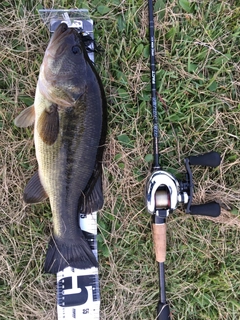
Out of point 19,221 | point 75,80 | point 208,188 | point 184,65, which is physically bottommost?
point 19,221

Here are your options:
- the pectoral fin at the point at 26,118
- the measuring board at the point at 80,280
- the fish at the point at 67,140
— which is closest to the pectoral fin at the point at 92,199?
the fish at the point at 67,140

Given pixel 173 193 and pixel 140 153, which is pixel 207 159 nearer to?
pixel 173 193

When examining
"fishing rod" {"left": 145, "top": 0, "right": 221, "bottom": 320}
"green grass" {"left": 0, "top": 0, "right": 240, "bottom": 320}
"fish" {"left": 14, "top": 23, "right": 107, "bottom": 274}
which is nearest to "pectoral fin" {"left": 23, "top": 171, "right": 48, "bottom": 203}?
"fish" {"left": 14, "top": 23, "right": 107, "bottom": 274}

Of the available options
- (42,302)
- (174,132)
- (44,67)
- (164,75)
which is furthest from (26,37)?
(42,302)

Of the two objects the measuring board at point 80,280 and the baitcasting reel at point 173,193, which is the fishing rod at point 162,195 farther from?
the measuring board at point 80,280

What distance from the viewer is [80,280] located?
2498mm

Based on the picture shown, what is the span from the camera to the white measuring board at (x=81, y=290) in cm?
247

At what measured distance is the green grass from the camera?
2.47 meters

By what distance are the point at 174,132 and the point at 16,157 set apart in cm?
120

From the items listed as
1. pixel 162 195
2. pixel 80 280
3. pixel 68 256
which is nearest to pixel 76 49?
pixel 162 195

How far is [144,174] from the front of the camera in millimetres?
2588

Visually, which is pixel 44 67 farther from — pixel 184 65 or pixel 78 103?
pixel 184 65

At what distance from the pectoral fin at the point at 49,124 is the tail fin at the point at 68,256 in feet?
2.40

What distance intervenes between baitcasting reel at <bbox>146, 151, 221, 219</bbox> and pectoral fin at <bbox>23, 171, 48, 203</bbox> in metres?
0.72
